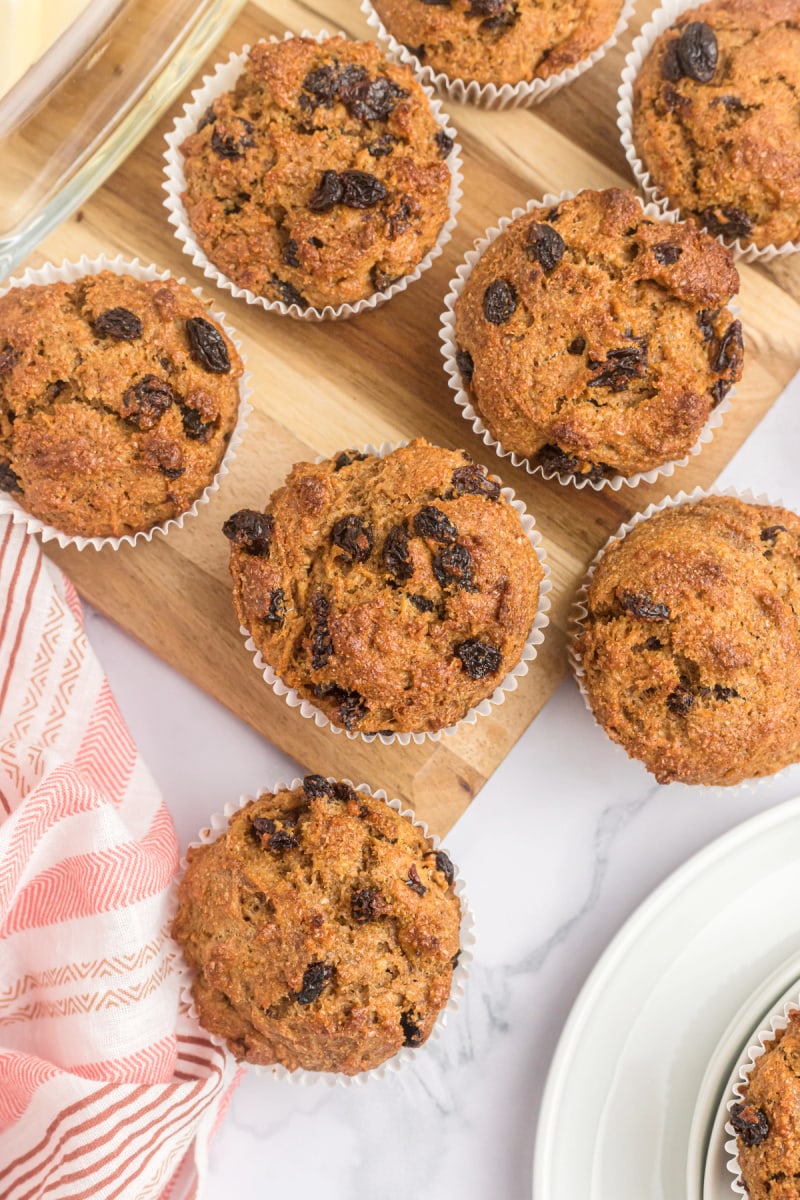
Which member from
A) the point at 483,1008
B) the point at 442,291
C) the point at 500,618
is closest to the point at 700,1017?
the point at 483,1008

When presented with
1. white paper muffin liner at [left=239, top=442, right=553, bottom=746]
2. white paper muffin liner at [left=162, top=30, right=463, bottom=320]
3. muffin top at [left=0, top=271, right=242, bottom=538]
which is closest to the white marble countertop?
white paper muffin liner at [left=239, top=442, right=553, bottom=746]

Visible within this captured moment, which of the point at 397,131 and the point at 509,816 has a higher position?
the point at 397,131

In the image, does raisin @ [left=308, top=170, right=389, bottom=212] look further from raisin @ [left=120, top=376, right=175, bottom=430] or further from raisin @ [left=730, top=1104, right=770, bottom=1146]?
raisin @ [left=730, top=1104, right=770, bottom=1146]

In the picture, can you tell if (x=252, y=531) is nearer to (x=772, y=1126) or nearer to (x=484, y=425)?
(x=484, y=425)

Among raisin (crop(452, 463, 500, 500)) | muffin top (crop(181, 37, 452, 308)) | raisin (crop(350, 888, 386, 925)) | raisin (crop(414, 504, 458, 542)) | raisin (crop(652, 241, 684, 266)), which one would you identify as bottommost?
raisin (crop(350, 888, 386, 925))

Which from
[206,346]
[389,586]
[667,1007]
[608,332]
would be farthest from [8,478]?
[667,1007]

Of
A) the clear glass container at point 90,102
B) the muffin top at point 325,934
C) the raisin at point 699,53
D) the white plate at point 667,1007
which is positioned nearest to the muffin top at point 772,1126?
the white plate at point 667,1007

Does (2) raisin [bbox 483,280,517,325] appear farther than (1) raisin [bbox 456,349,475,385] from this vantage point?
No

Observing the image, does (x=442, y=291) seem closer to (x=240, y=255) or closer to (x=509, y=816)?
(x=240, y=255)
